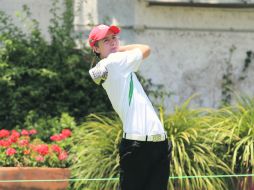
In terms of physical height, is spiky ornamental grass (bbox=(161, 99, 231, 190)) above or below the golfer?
below

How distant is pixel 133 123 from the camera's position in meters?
4.06

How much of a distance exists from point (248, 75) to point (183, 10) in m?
1.37

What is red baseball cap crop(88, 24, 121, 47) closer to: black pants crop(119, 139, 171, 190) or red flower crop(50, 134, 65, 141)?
black pants crop(119, 139, 171, 190)

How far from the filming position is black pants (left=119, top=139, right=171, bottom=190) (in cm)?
407

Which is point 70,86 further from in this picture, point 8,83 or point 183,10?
point 183,10

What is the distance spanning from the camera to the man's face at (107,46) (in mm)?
4199

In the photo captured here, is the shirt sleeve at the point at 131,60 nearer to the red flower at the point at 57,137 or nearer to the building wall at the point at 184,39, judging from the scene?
the red flower at the point at 57,137

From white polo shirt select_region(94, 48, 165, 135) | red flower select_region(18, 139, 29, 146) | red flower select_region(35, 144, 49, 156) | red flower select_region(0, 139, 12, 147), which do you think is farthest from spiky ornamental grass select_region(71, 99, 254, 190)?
white polo shirt select_region(94, 48, 165, 135)

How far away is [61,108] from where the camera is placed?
7863mm

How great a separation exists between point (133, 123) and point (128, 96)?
7.4 inches

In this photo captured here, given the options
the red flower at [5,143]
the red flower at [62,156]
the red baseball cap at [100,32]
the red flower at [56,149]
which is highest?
the red baseball cap at [100,32]

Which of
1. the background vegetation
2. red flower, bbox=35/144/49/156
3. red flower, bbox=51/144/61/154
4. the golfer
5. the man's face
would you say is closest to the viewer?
the golfer

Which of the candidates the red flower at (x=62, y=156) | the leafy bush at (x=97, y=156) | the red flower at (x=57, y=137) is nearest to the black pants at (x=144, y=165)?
the leafy bush at (x=97, y=156)

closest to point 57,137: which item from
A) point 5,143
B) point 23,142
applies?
point 23,142
